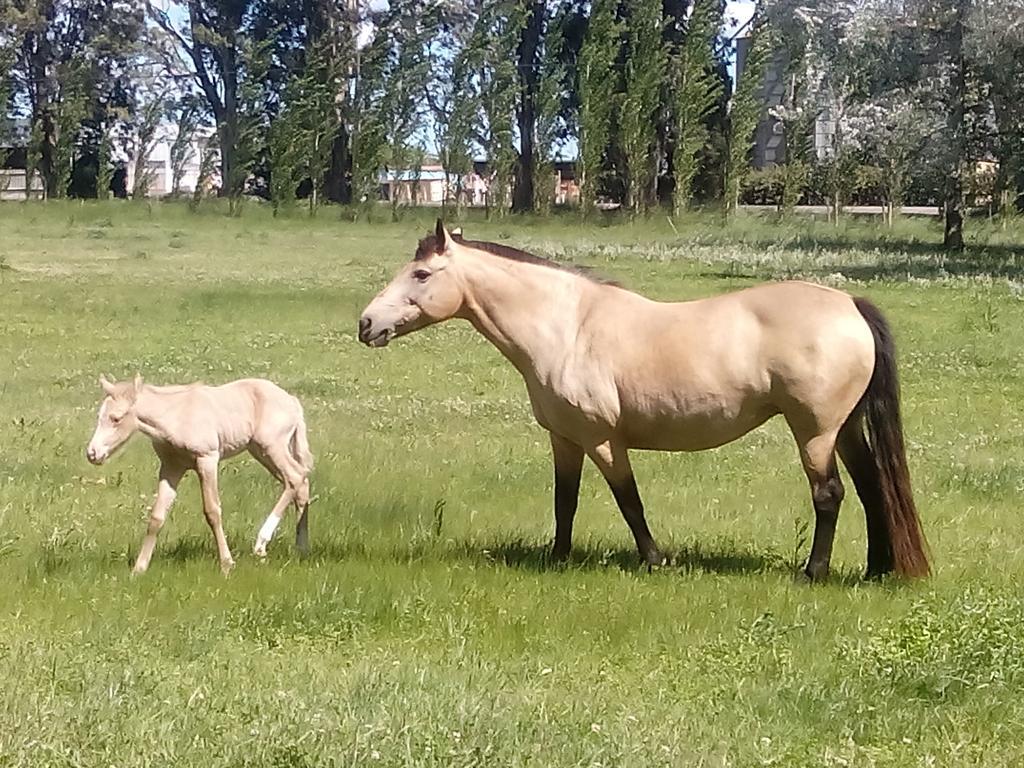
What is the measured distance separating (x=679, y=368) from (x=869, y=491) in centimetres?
140

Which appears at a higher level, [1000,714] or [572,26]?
[572,26]

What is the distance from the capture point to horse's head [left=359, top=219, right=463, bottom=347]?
8625 mm

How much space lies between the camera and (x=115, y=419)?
7.72 m

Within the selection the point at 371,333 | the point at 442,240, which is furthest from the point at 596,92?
the point at 371,333

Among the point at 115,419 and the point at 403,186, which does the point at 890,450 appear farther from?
the point at 403,186

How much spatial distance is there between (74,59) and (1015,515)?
5827cm

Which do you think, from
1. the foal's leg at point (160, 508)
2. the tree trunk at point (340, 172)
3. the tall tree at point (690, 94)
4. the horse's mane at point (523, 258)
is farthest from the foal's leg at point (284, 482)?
A: the tree trunk at point (340, 172)

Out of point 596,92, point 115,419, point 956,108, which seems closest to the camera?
point 115,419

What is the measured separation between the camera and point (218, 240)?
42531 millimetres

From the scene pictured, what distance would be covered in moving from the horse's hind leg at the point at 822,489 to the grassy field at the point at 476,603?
17cm

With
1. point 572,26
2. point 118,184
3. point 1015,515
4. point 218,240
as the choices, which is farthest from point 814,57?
point 118,184

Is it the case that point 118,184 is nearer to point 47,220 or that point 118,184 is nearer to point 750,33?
point 47,220

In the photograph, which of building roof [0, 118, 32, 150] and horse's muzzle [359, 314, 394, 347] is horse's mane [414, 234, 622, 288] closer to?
horse's muzzle [359, 314, 394, 347]

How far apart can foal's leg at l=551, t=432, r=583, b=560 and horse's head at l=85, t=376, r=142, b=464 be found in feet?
8.92
